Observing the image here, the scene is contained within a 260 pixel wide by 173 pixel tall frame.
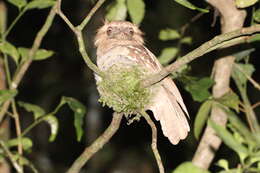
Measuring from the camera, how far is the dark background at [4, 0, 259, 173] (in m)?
4.90

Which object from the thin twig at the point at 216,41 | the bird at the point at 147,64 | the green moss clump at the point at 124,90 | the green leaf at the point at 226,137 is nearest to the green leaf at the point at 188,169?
the green leaf at the point at 226,137

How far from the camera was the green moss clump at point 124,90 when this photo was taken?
8.52ft

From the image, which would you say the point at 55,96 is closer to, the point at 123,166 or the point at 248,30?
the point at 123,166

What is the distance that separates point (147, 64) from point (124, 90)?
385 mm

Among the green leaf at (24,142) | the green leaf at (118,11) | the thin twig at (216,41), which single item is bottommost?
the green leaf at (24,142)

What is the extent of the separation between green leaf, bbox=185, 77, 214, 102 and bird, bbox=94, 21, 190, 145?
3.9 inches

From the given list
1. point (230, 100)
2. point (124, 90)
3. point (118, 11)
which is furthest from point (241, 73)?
point (124, 90)

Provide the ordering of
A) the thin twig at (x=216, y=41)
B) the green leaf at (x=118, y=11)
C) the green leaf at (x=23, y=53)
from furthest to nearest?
the green leaf at (x=118, y=11) < the green leaf at (x=23, y=53) < the thin twig at (x=216, y=41)

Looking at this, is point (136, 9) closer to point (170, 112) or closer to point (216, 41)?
point (170, 112)

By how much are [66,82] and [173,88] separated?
3.29 metres

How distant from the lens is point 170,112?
3236mm

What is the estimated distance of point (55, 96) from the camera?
6102 mm

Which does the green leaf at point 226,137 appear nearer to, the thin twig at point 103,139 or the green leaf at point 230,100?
the thin twig at point 103,139

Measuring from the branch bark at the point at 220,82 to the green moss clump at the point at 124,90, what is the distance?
2.04ft
